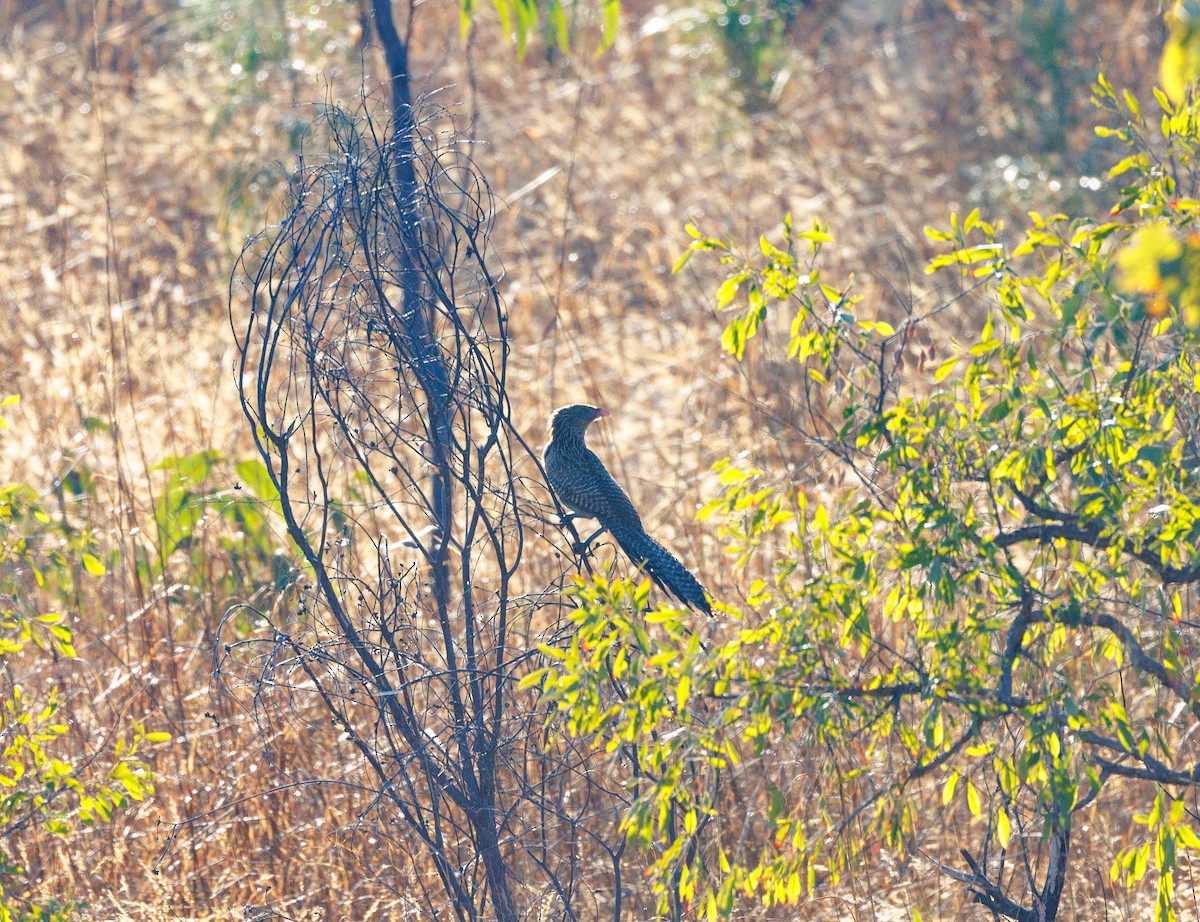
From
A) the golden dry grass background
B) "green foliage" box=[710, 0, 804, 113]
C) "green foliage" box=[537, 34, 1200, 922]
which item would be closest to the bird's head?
the golden dry grass background

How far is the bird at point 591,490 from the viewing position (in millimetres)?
4590

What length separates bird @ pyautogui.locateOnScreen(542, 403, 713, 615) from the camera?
4.59m

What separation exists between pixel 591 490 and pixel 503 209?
6425 mm

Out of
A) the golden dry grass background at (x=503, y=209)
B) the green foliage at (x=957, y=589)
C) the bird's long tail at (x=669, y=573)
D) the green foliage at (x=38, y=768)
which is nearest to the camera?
the green foliage at (x=957, y=589)

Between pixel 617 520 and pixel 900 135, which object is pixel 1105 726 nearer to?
pixel 617 520

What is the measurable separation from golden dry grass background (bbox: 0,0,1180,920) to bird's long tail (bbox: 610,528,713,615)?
2.65ft

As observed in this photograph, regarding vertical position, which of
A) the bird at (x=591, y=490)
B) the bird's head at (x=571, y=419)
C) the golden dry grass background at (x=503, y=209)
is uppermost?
the golden dry grass background at (x=503, y=209)

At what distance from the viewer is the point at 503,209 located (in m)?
11.0

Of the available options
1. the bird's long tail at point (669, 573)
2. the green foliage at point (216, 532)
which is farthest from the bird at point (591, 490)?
the green foliage at point (216, 532)

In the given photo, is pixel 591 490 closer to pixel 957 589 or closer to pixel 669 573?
pixel 669 573

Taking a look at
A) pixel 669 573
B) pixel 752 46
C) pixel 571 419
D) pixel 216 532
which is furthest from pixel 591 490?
pixel 752 46

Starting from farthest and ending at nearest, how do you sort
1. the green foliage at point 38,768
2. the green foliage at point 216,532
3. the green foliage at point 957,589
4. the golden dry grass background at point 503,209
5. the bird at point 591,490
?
the green foliage at point 216,532
the golden dry grass background at point 503,209
the bird at point 591,490
the green foliage at point 38,768
the green foliage at point 957,589

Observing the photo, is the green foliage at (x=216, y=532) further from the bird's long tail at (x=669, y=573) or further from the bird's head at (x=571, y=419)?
the bird's long tail at (x=669, y=573)

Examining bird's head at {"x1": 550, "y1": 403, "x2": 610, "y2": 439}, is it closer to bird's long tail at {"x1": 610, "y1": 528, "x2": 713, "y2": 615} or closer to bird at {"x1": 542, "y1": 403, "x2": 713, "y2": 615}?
bird at {"x1": 542, "y1": 403, "x2": 713, "y2": 615}
